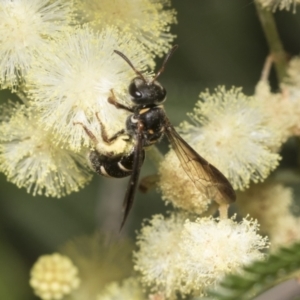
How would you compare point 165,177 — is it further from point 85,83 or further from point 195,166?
point 85,83

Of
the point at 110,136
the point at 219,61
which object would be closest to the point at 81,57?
the point at 110,136

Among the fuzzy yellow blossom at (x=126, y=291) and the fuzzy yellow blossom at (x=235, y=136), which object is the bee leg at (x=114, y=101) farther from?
the fuzzy yellow blossom at (x=126, y=291)

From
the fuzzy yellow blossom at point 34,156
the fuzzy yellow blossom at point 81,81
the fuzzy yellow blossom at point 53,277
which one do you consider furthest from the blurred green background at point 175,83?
the fuzzy yellow blossom at point 81,81

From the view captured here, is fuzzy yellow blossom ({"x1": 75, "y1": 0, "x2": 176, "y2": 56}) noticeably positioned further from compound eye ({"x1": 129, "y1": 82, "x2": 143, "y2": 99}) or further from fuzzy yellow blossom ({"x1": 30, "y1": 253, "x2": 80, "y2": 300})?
fuzzy yellow blossom ({"x1": 30, "y1": 253, "x2": 80, "y2": 300})

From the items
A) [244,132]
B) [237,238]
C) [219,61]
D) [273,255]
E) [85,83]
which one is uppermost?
[219,61]

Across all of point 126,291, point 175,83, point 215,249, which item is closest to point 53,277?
point 126,291
